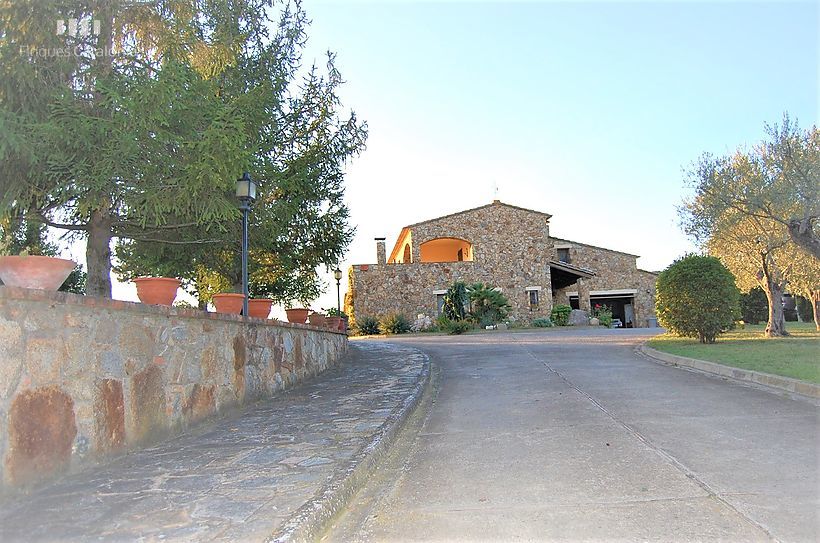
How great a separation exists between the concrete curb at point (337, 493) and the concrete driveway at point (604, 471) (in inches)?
4.5

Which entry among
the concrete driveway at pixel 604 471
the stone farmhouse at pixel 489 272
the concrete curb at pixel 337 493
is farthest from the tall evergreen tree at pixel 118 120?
the stone farmhouse at pixel 489 272

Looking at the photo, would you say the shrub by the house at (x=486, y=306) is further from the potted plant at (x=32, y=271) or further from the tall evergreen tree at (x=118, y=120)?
the potted plant at (x=32, y=271)

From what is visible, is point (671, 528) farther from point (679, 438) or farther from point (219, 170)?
point (219, 170)

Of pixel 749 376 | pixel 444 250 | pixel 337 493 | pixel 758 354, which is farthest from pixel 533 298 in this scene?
pixel 337 493

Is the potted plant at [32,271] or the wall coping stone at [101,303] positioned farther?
the potted plant at [32,271]

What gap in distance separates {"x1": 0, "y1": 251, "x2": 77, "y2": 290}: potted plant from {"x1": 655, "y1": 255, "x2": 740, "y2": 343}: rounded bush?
14.8 metres

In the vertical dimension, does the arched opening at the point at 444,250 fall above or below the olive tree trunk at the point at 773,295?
above

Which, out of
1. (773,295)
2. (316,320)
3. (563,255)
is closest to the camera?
(316,320)

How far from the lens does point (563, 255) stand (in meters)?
40.7

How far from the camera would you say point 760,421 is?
633 cm

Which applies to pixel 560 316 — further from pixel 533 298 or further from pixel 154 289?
pixel 154 289

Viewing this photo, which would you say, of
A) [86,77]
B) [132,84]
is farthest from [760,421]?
[86,77]

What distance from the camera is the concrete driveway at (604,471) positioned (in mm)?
3537

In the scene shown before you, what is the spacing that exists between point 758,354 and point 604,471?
9.59m
